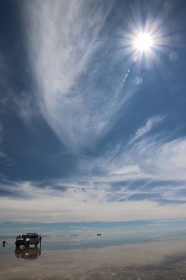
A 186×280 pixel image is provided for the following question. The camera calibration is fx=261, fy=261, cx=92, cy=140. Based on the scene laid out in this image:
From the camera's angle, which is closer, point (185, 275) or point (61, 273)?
point (185, 275)

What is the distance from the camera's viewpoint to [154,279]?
24.8 metres

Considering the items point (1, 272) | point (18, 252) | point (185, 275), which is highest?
point (18, 252)

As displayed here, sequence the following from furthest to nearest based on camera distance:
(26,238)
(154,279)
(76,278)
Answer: (26,238), (76,278), (154,279)

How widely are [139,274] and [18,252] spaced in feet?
122

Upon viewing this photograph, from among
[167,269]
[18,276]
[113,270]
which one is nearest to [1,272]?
[18,276]

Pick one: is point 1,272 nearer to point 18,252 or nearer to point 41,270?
point 41,270

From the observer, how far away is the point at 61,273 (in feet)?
98.0

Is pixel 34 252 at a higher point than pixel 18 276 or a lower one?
higher

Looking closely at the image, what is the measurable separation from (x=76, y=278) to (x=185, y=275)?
35.8ft

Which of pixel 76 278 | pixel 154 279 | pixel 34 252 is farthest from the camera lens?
pixel 34 252

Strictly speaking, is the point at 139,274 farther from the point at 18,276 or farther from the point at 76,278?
the point at 18,276

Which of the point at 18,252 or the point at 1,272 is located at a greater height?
the point at 18,252

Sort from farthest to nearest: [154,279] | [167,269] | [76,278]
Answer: [167,269] < [76,278] < [154,279]

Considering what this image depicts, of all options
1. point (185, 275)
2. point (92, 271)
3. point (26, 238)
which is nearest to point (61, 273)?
point (92, 271)
